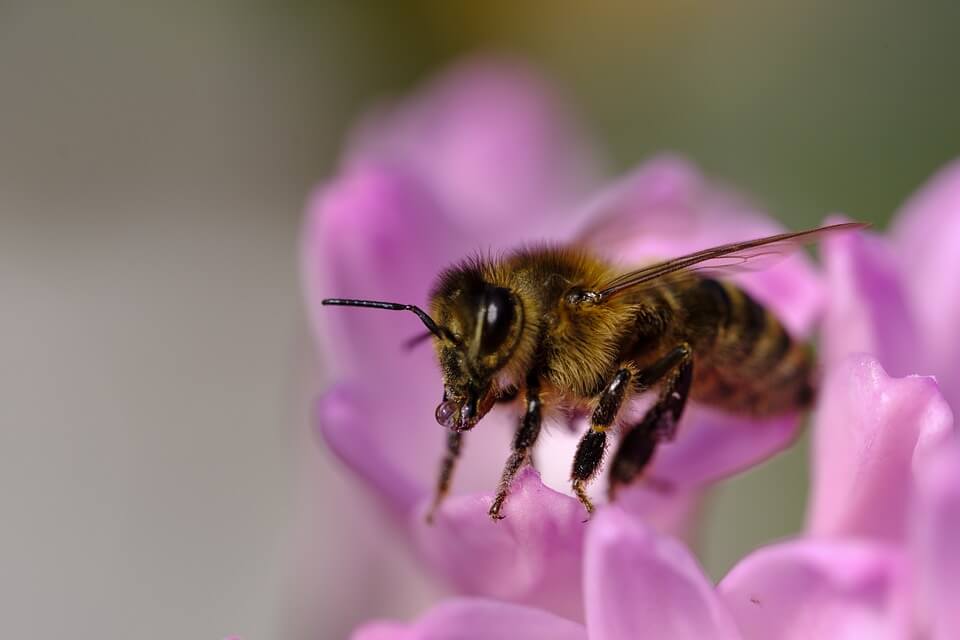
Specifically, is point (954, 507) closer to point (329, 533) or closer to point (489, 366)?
point (489, 366)

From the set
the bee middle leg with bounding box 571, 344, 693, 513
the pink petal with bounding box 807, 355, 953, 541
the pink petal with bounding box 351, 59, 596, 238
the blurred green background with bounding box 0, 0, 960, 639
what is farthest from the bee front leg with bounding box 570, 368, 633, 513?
the blurred green background with bounding box 0, 0, 960, 639

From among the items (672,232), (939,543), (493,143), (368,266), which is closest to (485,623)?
(939,543)

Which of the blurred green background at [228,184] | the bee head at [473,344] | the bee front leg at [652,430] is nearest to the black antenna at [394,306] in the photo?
the bee head at [473,344]

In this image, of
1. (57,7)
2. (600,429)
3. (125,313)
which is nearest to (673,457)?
(600,429)

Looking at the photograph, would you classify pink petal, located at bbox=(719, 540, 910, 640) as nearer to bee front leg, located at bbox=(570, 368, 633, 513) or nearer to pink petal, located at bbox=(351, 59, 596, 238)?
bee front leg, located at bbox=(570, 368, 633, 513)

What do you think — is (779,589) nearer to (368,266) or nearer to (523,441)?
(523,441)

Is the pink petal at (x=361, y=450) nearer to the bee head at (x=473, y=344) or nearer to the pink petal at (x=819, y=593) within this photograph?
the bee head at (x=473, y=344)
